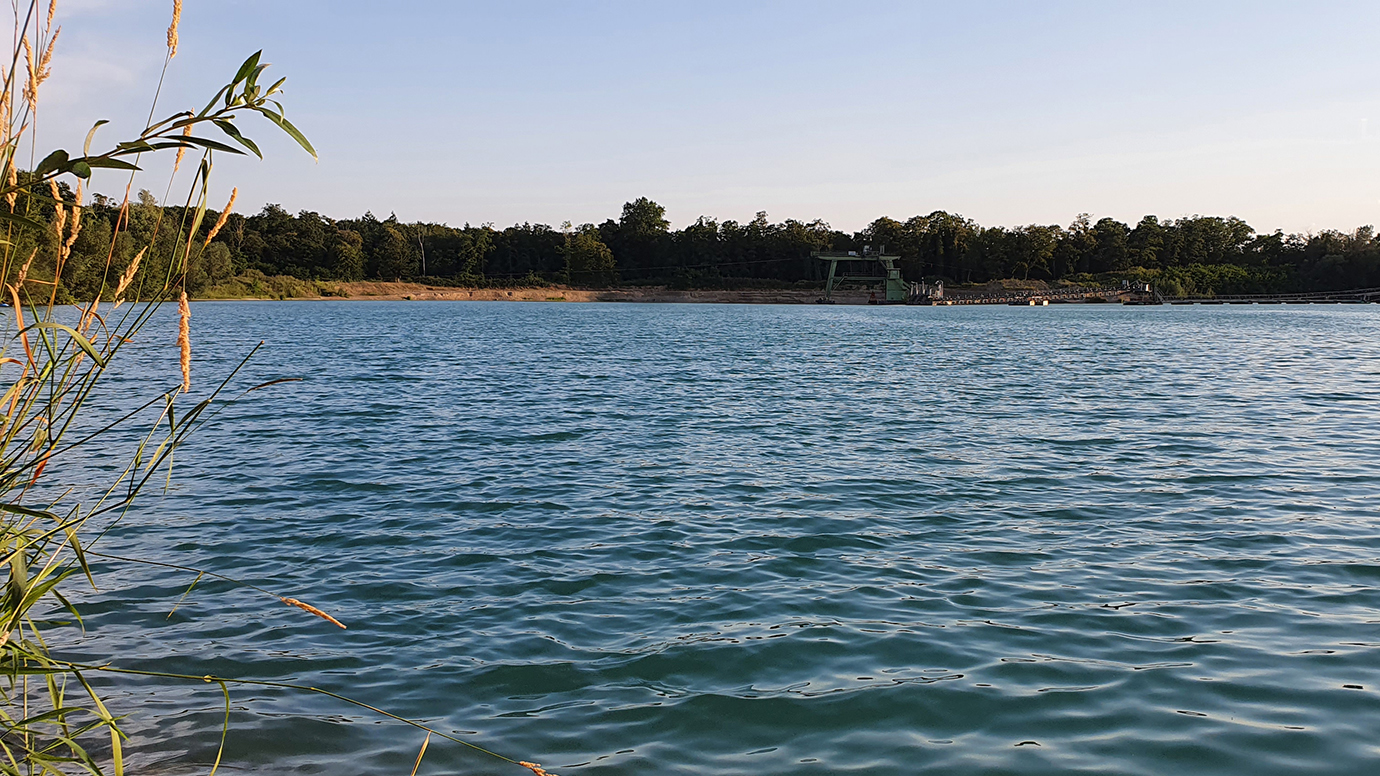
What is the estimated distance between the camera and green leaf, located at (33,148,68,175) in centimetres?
235

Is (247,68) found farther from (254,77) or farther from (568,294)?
(568,294)

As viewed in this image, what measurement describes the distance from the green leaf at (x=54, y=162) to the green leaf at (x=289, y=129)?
1.63ft

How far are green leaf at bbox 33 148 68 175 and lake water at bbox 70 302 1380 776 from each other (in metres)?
3.39

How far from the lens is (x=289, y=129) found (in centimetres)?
245

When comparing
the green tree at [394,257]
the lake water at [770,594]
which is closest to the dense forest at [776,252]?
the green tree at [394,257]

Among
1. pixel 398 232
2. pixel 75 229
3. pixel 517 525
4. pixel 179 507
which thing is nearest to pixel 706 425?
pixel 517 525

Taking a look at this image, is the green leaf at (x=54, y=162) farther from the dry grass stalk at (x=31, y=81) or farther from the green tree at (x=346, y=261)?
the green tree at (x=346, y=261)

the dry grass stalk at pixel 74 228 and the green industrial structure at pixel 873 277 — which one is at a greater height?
A: the green industrial structure at pixel 873 277

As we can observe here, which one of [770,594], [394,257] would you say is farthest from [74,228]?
[394,257]

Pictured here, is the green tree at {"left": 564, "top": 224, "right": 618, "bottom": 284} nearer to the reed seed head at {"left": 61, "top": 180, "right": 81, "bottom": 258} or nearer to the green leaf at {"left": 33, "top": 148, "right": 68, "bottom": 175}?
the reed seed head at {"left": 61, "top": 180, "right": 81, "bottom": 258}

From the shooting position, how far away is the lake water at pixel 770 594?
504 cm

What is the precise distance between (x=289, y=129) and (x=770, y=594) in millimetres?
5761

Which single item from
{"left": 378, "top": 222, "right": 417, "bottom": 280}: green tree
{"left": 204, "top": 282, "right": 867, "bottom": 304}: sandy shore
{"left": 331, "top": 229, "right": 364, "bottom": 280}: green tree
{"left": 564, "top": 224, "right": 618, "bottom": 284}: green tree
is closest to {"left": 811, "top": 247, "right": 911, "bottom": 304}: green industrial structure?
{"left": 204, "top": 282, "right": 867, "bottom": 304}: sandy shore

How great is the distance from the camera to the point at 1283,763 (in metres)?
4.69
